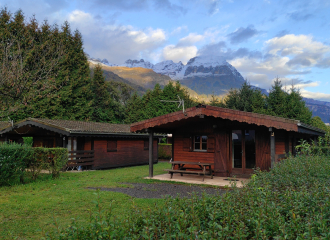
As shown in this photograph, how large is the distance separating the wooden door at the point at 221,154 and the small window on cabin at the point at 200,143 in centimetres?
71

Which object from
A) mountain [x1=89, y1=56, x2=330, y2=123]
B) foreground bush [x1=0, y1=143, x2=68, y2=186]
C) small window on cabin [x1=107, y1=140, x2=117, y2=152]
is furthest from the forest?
mountain [x1=89, y1=56, x2=330, y2=123]

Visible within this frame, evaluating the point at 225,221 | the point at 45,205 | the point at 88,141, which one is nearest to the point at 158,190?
the point at 45,205

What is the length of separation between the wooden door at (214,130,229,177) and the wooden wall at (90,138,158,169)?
7569mm

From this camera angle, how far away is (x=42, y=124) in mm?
15148

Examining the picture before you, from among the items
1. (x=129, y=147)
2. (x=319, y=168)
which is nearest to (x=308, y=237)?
(x=319, y=168)

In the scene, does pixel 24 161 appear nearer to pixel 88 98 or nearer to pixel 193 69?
pixel 88 98

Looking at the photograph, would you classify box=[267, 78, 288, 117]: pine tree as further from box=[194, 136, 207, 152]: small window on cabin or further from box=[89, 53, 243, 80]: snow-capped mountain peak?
box=[89, 53, 243, 80]: snow-capped mountain peak

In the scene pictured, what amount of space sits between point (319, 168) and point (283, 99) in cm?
2241

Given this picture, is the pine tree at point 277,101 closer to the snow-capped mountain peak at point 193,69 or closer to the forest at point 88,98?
the forest at point 88,98

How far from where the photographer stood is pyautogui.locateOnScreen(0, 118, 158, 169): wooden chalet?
49.9 feet

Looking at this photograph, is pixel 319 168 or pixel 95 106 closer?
pixel 319 168

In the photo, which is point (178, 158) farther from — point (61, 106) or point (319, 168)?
point (61, 106)

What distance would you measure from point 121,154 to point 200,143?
22.7 feet

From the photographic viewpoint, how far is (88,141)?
16.5m
